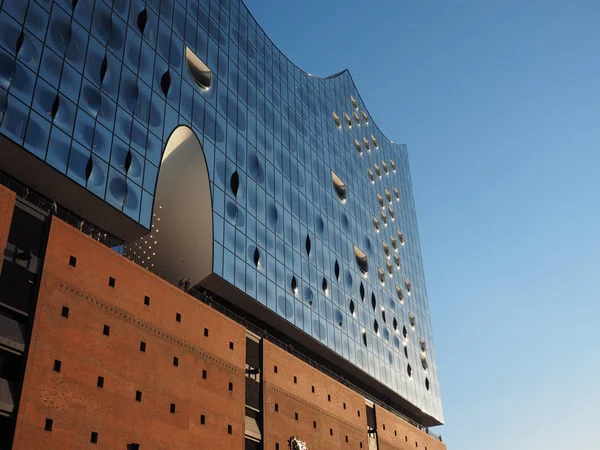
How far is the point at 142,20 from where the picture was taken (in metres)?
28.5

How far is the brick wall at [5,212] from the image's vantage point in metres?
19.4

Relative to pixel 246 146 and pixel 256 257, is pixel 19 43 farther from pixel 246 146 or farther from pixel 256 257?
pixel 256 257

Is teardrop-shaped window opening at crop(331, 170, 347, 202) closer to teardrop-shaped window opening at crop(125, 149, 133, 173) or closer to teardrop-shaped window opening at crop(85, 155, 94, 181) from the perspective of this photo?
teardrop-shaped window opening at crop(125, 149, 133, 173)

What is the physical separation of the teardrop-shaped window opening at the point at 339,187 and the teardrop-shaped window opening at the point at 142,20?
1848 centimetres

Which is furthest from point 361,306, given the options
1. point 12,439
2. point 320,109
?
point 12,439

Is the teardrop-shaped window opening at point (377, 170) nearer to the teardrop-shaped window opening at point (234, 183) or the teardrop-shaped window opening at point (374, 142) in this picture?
the teardrop-shaped window opening at point (374, 142)

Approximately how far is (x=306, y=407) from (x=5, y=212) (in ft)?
56.0

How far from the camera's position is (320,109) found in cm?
4612

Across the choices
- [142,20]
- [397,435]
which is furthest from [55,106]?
[397,435]

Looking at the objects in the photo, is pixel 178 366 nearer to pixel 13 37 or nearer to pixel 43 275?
pixel 43 275

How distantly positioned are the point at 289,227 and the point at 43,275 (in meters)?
17.4

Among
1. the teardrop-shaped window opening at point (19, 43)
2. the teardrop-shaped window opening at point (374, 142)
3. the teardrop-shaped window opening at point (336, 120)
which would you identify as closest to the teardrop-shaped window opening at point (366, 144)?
the teardrop-shaped window opening at point (374, 142)

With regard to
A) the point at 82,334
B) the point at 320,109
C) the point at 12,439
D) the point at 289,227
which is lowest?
the point at 12,439

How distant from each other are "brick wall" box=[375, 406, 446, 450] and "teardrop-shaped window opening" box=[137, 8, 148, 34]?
2326cm
